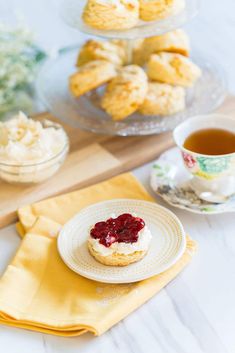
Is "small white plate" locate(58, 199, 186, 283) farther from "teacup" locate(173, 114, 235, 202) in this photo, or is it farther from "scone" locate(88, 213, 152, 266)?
"teacup" locate(173, 114, 235, 202)

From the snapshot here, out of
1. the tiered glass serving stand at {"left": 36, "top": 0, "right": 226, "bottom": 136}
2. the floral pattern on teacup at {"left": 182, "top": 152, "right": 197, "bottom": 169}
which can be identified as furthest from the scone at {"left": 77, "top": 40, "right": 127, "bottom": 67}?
the floral pattern on teacup at {"left": 182, "top": 152, "right": 197, "bottom": 169}

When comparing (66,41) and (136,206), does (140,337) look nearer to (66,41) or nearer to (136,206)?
(136,206)

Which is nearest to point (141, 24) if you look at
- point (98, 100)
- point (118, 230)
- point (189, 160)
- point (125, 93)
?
point (125, 93)

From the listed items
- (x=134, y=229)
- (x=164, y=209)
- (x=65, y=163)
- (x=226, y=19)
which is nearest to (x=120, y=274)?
(x=134, y=229)

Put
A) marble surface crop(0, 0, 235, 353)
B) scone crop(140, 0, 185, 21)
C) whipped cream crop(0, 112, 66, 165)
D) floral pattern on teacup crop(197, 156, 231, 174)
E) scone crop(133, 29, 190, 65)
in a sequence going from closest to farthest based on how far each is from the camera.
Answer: marble surface crop(0, 0, 235, 353), floral pattern on teacup crop(197, 156, 231, 174), whipped cream crop(0, 112, 66, 165), scone crop(140, 0, 185, 21), scone crop(133, 29, 190, 65)

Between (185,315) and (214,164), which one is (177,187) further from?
(185,315)
